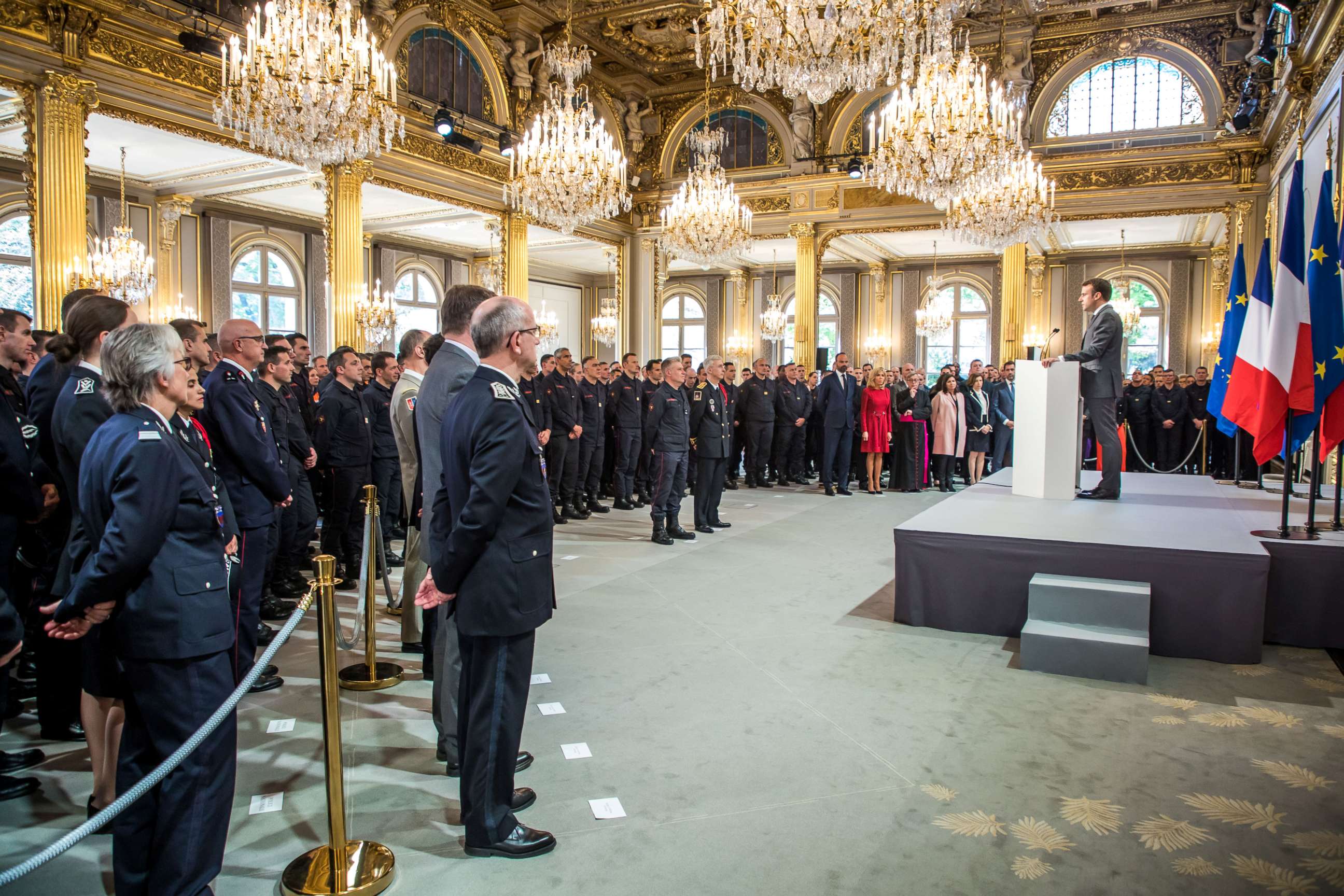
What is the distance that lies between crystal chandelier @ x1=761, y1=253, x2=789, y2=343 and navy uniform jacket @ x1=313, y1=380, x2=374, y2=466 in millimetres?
14642

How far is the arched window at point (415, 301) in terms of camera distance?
61.4 feet

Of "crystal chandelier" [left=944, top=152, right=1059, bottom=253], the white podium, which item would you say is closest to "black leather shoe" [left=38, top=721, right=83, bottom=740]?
the white podium

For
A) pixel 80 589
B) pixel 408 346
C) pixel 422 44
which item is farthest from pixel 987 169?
pixel 80 589

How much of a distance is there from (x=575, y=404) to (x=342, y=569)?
318cm

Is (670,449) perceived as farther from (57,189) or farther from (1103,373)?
(57,189)

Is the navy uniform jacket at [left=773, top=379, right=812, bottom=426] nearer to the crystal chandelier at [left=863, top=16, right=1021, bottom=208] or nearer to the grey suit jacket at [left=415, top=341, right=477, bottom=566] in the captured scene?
the crystal chandelier at [left=863, top=16, right=1021, bottom=208]

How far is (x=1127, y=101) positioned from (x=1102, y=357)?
10.1m

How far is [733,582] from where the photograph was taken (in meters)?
5.82

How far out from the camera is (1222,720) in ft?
11.3

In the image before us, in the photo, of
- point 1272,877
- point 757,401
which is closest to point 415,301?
point 757,401

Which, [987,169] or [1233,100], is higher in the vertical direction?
[1233,100]

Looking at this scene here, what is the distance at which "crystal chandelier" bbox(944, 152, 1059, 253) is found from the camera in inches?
387

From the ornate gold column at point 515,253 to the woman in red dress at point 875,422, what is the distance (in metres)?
6.00

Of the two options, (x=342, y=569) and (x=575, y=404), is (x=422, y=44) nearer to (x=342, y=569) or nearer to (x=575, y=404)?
(x=575, y=404)
